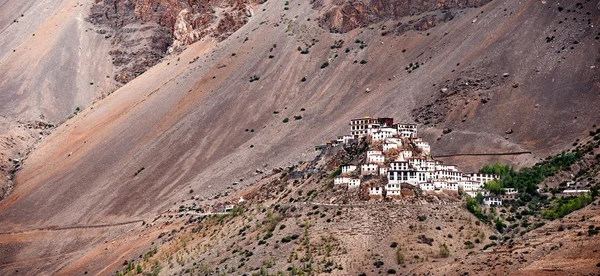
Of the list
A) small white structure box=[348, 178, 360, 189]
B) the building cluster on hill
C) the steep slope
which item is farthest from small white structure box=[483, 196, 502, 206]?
the steep slope

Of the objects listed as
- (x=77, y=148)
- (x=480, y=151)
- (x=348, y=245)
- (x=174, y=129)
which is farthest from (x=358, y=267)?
(x=77, y=148)

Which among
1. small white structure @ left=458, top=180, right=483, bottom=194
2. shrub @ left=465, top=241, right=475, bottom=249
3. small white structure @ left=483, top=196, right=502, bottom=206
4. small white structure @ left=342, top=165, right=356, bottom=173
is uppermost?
small white structure @ left=342, top=165, right=356, bottom=173

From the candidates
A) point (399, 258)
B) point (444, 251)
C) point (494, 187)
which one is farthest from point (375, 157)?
point (399, 258)

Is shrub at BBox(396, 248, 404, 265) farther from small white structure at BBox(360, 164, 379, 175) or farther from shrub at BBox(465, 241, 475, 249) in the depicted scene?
small white structure at BBox(360, 164, 379, 175)

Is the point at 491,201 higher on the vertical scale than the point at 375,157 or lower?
lower

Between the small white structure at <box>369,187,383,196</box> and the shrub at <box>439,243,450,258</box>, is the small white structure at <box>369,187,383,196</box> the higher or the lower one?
the higher one

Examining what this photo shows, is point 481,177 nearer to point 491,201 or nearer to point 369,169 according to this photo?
point 491,201
